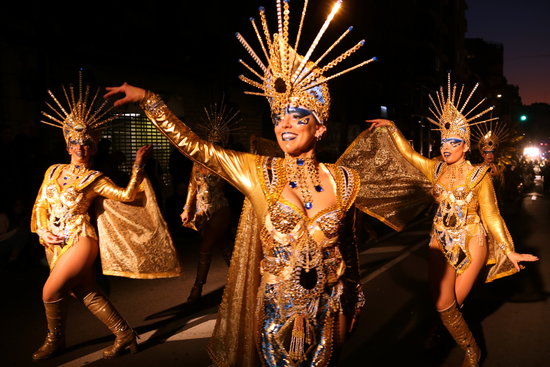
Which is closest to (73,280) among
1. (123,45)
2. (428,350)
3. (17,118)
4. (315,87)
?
(315,87)

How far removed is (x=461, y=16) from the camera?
5747 centimetres

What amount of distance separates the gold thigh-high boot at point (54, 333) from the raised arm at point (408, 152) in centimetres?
359

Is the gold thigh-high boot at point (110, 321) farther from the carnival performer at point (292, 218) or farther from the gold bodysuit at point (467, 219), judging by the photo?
the gold bodysuit at point (467, 219)

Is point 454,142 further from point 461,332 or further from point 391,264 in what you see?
point 391,264

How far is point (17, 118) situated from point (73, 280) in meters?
7.91

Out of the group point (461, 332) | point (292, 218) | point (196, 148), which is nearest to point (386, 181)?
point (461, 332)

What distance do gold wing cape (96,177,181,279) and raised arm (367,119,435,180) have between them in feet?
8.22

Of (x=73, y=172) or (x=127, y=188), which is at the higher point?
(x=73, y=172)

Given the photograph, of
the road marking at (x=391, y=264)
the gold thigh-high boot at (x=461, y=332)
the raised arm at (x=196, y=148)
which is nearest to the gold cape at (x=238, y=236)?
the raised arm at (x=196, y=148)

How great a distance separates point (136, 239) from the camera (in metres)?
4.78

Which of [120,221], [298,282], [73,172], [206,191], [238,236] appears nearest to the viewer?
[298,282]

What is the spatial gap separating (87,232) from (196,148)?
2.18 metres

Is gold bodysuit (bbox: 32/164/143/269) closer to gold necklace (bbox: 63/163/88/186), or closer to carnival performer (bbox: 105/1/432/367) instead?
gold necklace (bbox: 63/163/88/186)

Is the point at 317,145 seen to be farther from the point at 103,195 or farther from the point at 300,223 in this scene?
the point at 103,195
